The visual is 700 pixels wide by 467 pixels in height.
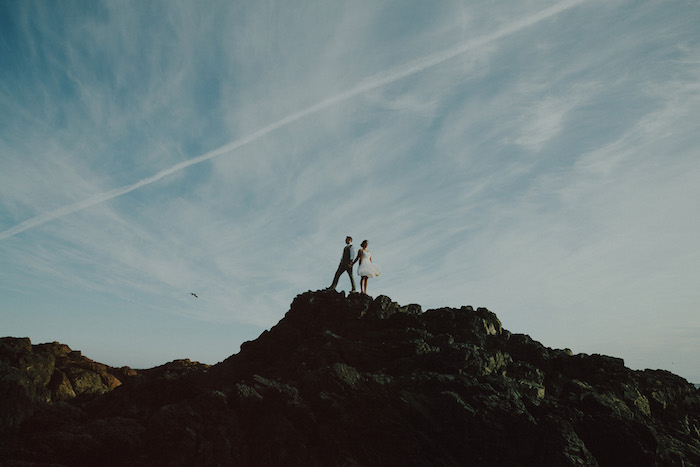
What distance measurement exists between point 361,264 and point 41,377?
16.0 metres

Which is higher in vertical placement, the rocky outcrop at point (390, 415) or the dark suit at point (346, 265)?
A: the dark suit at point (346, 265)

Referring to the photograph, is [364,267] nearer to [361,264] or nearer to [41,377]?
[361,264]

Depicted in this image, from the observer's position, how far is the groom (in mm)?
20750

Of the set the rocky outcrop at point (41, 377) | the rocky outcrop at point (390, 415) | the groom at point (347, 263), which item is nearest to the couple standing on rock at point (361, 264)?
the groom at point (347, 263)

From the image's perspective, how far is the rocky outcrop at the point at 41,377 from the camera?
12016mm

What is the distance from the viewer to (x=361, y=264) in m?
20.7

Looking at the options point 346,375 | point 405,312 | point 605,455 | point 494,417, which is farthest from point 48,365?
point 605,455

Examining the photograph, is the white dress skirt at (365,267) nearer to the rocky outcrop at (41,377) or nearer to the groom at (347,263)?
the groom at (347,263)

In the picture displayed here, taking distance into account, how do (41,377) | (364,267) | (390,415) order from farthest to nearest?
1. (364,267)
2. (41,377)
3. (390,415)

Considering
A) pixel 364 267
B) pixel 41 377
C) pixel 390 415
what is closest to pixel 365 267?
pixel 364 267

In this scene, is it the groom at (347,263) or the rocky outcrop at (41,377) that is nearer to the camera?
the rocky outcrop at (41,377)

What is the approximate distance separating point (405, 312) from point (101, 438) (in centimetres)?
1165

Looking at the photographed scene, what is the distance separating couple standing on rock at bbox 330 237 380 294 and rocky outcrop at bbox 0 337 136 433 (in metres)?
12.9

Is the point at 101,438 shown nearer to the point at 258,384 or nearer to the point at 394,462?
the point at 258,384
